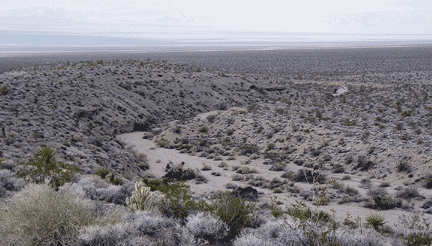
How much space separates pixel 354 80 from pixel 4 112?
44743mm

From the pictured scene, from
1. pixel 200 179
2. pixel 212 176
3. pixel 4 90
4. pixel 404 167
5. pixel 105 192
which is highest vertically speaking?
pixel 4 90

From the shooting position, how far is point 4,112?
833 inches

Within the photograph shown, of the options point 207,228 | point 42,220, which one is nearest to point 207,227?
point 207,228

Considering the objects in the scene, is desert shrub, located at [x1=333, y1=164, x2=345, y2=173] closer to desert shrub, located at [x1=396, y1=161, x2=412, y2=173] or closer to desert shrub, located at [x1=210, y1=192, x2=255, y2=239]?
desert shrub, located at [x1=396, y1=161, x2=412, y2=173]

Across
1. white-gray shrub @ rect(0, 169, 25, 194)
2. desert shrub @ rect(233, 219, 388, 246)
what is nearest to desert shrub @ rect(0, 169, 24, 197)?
white-gray shrub @ rect(0, 169, 25, 194)

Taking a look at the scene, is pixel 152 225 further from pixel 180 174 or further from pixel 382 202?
pixel 180 174

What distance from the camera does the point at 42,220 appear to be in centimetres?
681

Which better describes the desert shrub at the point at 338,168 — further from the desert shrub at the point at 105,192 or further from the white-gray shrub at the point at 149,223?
the white-gray shrub at the point at 149,223

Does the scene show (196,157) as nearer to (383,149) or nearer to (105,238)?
(383,149)

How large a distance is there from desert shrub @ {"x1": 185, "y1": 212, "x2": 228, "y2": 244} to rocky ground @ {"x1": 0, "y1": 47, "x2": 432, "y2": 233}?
2481 millimetres

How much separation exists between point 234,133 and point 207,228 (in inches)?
716

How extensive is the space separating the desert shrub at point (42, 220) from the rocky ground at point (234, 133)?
5.13 metres

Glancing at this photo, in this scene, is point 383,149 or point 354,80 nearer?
point 383,149

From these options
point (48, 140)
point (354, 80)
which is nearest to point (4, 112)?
point (48, 140)
